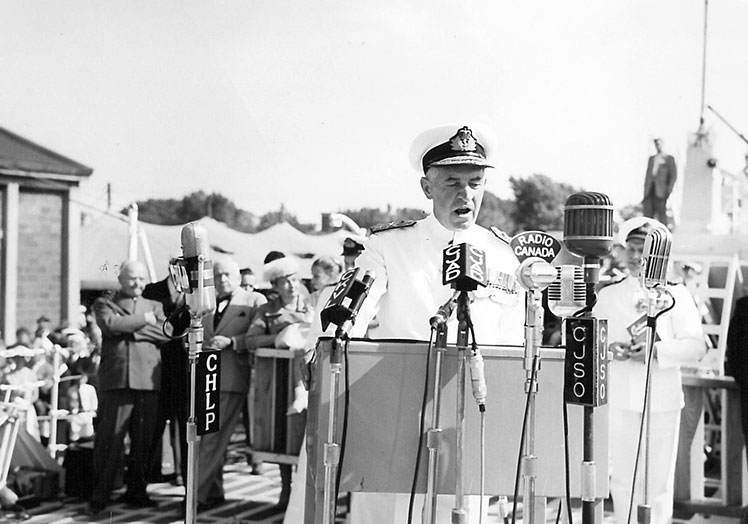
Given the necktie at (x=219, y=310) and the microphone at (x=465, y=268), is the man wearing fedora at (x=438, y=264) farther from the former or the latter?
the necktie at (x=219, y=310)

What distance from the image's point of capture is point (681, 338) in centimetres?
444

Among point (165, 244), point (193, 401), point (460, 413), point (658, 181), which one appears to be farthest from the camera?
point (658, 181)

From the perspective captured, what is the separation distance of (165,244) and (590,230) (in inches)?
238

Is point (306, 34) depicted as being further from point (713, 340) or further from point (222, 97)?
point (713, 340)

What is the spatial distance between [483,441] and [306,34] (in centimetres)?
590

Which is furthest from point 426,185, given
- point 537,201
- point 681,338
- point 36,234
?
point 537,201

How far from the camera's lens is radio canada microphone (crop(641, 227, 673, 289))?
254 cm

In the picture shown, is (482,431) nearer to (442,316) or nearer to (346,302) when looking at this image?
(442,316)

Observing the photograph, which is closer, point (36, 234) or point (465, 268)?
point (465, 268)

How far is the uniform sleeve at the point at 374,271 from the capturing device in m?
2.75

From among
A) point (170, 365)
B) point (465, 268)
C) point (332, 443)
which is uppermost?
point (465, 268)

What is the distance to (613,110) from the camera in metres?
8.69

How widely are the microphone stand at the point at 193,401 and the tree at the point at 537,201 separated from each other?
815 centimetres

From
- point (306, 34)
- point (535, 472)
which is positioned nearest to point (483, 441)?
point (535, 472)
